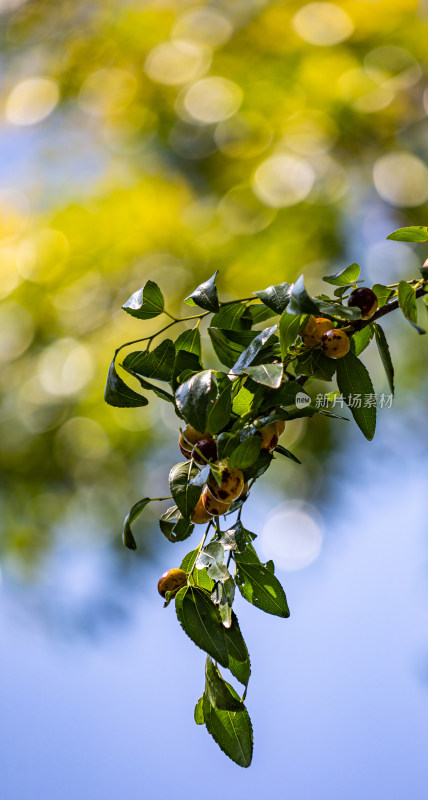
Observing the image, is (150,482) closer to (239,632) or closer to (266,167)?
(266,167)

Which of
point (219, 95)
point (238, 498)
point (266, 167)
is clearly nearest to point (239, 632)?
point (238, 498)

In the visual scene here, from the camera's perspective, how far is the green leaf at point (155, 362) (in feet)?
1.18

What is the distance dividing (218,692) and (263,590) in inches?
2.2

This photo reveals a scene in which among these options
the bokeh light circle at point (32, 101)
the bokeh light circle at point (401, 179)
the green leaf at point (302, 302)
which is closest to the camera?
the green leaf at point (302, 302)

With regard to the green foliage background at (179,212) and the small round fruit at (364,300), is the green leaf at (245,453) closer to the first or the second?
the small round fruit at (364,300)

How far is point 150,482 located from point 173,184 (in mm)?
832

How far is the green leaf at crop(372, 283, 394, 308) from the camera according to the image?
368 mm

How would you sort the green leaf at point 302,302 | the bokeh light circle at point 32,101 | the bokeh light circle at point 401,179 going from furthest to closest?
the bokeh light circle at point 32,101
the bokeh light circle at point 401,179
the green leaf at point 302,302

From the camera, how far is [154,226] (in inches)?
74.6

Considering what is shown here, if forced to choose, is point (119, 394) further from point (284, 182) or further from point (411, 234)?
point (284, 182)

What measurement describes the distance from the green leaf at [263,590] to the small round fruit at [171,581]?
→ 0.03 m

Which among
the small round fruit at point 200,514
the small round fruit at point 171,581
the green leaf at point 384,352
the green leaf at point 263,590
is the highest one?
the green leaf at point 384,352

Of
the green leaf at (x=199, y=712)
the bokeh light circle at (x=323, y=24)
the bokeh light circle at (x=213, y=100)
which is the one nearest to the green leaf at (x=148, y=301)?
the green leaf at (x=199, y=712)

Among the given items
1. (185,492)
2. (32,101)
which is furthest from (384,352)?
(32,101)
